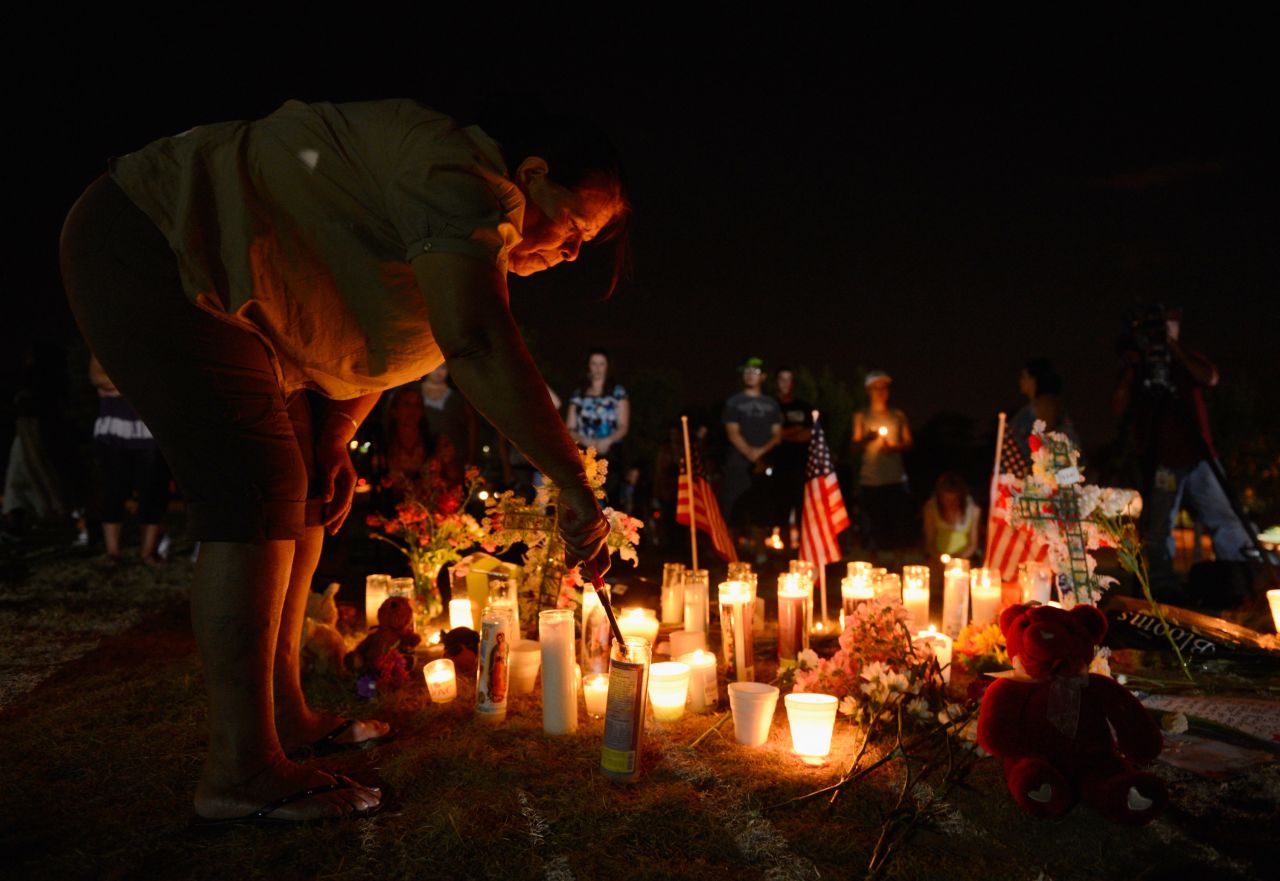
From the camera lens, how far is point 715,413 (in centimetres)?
1552

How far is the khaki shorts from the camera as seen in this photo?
6.02 ft

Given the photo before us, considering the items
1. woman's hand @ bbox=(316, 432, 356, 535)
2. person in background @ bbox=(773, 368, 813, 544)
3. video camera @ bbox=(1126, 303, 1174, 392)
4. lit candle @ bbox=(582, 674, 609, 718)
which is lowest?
lit candle @ bbox=(582, 674, 609, 718)

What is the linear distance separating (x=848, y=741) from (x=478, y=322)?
179cm

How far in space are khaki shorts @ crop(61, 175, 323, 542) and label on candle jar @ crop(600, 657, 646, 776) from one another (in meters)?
0.94

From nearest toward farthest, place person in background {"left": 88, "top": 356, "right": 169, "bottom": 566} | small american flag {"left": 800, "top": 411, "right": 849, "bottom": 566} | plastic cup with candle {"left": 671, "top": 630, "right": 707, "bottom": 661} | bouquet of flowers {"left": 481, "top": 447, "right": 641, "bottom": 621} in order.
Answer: plastic cup with candle {"left": 671, "top": 630, "right": 707, "bottom": 661}
bouquet of flowers {"left": 481, "top": 447, "right": 641, "bottom": 621}
small american flag {"left": 800, "top": 411, "right": 849, "bottom": 566}
person in background {"left": 88, "top": 356, "right": 169, "bottom": 566}

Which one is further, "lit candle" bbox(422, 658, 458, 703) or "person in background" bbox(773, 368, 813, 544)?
"person in background" bbox(773, 368, 813, 544)

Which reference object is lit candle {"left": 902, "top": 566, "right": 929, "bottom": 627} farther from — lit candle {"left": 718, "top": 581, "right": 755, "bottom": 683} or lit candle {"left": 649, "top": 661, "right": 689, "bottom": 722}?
lit candle {"left": 649, "top": 661, "right": 689, "bottom": 722}

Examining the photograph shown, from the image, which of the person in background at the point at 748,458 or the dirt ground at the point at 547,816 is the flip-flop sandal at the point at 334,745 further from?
the person in background at the point at 748,458

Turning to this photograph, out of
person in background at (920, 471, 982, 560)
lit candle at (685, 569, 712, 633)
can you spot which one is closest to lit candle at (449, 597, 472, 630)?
lit candle at (685, 569, 712, 633)

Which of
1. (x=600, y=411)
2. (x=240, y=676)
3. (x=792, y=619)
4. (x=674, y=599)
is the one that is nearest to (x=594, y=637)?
(x=792, y=619)

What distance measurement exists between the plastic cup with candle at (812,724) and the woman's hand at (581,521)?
89 centimetres

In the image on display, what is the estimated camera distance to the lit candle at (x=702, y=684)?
294 cm

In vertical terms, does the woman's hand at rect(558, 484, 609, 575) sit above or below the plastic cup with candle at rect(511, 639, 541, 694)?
above

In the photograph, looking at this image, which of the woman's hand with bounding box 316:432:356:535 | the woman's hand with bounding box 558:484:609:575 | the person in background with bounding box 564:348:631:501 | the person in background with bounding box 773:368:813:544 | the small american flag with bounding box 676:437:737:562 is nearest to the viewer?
the woman's hand with bounding box 558:484:609:575
